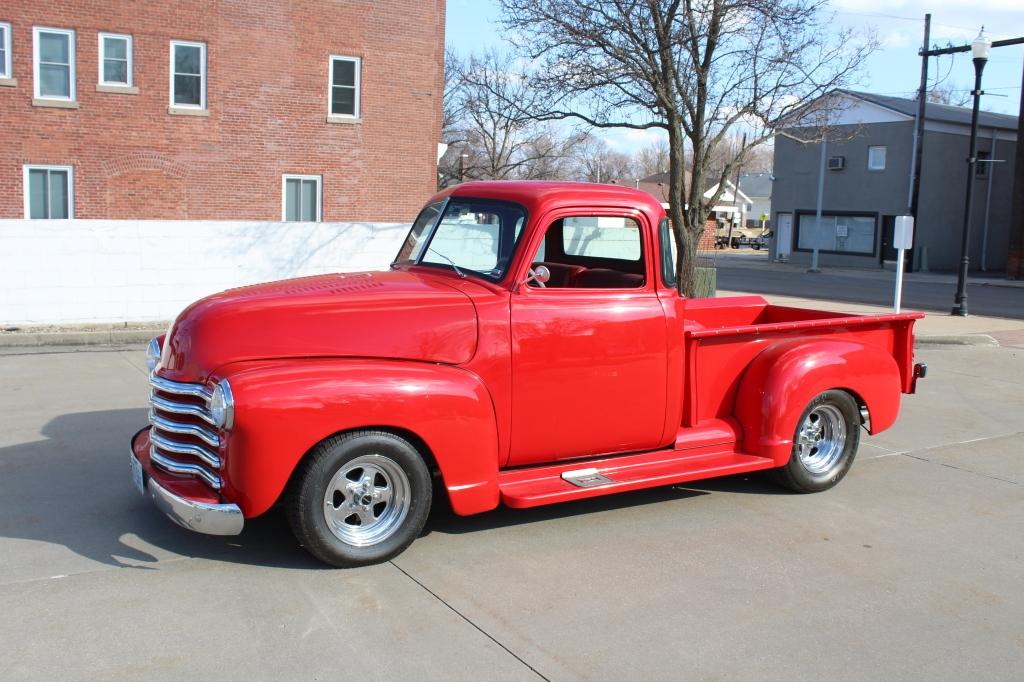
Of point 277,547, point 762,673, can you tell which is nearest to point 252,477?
point 277,547

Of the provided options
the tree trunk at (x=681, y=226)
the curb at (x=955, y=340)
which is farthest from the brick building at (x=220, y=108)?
the curb at (x=955, y=340)

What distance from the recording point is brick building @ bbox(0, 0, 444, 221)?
21.1m

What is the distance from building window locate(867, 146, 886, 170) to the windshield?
35403mm

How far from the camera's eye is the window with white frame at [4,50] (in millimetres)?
20688

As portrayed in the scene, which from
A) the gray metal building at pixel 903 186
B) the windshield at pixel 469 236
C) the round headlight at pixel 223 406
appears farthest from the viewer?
the gray metal building at pixel 903 186

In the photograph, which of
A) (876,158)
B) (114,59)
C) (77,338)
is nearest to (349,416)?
(77,338)

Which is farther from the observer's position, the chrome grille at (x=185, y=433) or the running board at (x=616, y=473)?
→ the running board at (x=616, y=473)

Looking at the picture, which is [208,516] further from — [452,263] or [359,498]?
[452,263]

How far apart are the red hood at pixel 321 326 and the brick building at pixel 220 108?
1847 centimetres

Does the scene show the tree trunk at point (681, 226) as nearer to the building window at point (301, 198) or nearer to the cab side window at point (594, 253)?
the building window at point (301, 198)

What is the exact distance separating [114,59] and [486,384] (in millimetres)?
19668

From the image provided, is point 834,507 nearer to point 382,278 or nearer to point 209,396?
point 382,278

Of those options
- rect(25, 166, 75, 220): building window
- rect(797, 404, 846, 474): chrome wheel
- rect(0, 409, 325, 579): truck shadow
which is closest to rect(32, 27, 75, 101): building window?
rect(25, 166, 75, 220): building window

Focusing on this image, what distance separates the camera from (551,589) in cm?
477
